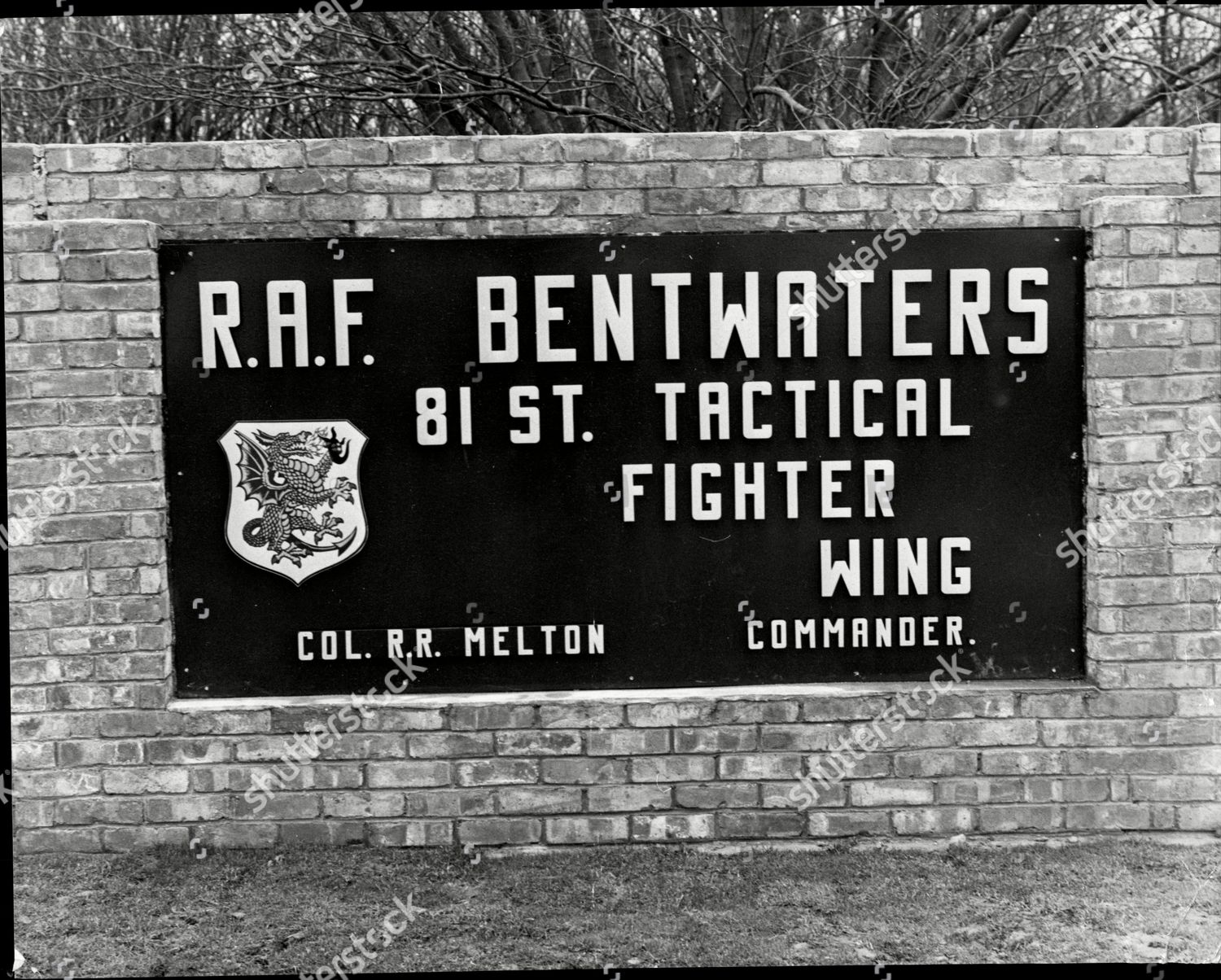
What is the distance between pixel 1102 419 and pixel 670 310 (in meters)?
1.30

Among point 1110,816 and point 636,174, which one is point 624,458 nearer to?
point 636,174

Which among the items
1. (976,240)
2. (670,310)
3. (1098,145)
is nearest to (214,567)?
(670,310)

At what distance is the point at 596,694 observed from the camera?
3.31 metres

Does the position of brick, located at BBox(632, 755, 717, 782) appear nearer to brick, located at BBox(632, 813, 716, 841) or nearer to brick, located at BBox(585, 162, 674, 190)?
brick, located at BBox(632, 813, 716, 841)

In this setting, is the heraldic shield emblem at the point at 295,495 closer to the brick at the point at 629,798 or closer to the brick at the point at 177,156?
the brick at the point at 177,156

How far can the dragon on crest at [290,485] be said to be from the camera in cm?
325

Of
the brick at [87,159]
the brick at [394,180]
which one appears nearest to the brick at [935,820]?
the brick at [394,180]

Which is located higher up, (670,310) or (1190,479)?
(670,310)

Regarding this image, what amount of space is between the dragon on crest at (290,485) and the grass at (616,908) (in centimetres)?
94

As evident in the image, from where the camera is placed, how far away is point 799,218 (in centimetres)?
324

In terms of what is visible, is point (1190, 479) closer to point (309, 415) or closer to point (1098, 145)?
point (1098, 145)

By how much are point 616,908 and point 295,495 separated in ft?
4.87

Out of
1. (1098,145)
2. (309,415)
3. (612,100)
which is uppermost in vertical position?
(612,100)

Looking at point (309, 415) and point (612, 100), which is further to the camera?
point (612, 100)
